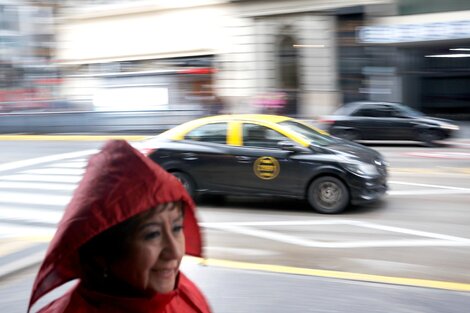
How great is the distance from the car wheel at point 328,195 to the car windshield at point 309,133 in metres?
0.62

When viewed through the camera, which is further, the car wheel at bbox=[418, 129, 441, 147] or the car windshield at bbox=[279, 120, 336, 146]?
the car wheel at bbox=[418, 129, 441, 147]

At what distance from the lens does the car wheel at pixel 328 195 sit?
7820mm

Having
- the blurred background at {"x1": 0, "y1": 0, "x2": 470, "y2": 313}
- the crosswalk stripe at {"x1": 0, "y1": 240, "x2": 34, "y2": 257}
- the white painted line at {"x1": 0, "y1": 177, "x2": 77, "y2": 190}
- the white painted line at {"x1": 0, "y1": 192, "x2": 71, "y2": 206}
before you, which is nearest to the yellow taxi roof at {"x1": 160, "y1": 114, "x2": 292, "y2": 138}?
the blurred background at {"x1": 0, "y1": 0, "x2": 470, "y2": 313}

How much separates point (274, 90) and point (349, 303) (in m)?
20.3

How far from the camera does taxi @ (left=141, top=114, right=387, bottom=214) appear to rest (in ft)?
25.7

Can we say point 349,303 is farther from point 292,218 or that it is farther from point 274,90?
point 274,90

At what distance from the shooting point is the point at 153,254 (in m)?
1.39

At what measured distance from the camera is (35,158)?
48.8 feet

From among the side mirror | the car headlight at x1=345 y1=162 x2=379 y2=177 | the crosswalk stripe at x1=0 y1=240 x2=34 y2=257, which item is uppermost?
the side mirror

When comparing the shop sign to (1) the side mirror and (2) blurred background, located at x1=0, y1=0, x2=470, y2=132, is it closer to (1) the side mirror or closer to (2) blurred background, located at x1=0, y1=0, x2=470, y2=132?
(2) blurred background, located at x1=0, y1=0, x2=470, y2=132

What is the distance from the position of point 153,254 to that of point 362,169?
266 inches

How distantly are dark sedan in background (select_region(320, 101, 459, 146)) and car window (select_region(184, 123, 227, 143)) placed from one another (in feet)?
28.1

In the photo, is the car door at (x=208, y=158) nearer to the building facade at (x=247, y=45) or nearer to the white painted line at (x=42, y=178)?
the white painted line at (x=42, y=178)

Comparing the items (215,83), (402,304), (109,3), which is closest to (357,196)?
(402,304)
